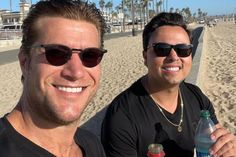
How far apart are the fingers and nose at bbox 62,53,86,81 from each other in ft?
3.30

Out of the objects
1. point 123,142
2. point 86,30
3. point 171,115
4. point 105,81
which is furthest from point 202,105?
point 105,81

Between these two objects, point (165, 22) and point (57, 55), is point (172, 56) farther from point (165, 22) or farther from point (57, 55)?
point (57, 55)

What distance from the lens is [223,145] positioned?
2525mm

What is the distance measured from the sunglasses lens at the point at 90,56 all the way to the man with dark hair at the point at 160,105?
1.16 metres

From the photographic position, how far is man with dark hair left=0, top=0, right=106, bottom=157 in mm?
1886

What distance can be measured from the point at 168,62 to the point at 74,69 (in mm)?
1581

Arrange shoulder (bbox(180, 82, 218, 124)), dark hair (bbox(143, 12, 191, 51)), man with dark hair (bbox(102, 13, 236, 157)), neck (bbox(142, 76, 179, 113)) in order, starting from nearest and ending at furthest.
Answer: man with dark hair (bbox(102, 13, 236, 157))
neck (bbox(142, 76, 179, 113))
dark hair (bbox(143, 12, 191, 51))
shoulder (bbox(180, 82, 218, 124))

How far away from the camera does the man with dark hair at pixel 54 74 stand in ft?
6.19

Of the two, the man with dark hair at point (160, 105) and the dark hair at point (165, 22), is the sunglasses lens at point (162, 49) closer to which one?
the man with dark hair at point (160, 105)

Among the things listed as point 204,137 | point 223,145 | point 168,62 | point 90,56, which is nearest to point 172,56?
point 168,62

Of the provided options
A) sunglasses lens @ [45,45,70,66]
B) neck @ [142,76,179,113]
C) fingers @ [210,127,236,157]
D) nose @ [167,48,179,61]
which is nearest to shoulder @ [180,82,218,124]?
neck @ [142,76,179,113]

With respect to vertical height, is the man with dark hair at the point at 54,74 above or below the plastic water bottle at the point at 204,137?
above

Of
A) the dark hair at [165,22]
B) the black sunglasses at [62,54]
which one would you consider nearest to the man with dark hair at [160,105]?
the dark hair at [165,22]

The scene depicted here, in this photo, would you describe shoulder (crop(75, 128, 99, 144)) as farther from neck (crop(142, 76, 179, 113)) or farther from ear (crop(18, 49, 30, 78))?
neck (crop(142, 76, 179, 113))
